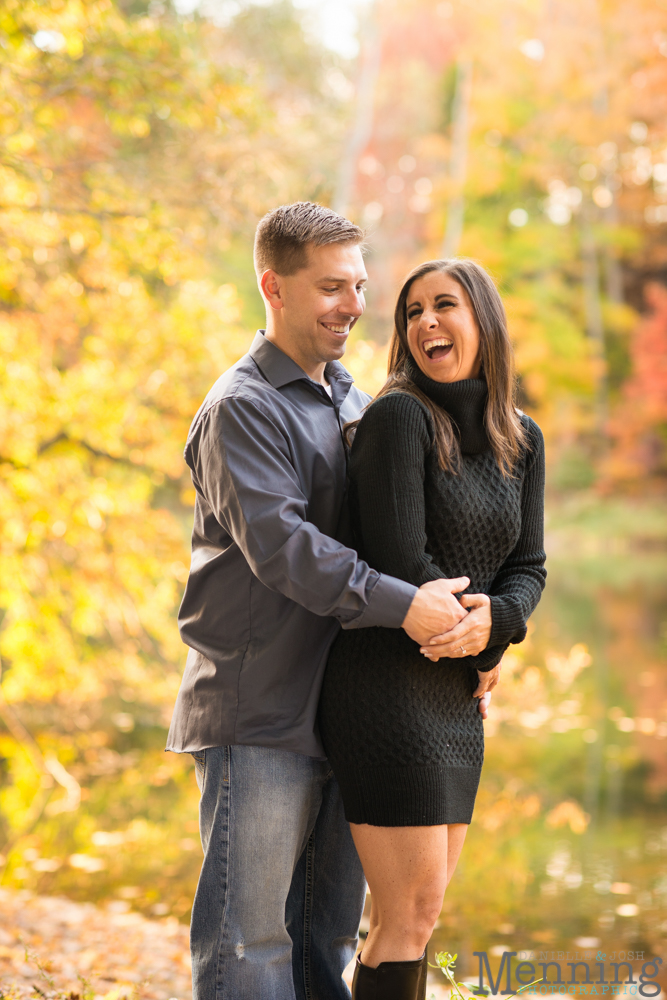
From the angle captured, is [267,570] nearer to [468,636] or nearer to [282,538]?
[282,538]

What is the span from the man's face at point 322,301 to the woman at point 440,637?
0.15m

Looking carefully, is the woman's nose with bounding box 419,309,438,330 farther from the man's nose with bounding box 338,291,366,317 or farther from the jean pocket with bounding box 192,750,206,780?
the jean pocket with bounding box 192,750,206,780

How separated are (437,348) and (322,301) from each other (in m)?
0.28

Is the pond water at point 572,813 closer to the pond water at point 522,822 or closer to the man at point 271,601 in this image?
the pond water at point 522,822

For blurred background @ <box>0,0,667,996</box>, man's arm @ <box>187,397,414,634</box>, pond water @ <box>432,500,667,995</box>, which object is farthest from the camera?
blurred background @ <box>0,0,667,996</box>

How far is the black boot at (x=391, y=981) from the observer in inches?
82.1

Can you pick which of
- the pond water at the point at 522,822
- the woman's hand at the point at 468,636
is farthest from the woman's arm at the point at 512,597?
the pond water at the point at 522,822

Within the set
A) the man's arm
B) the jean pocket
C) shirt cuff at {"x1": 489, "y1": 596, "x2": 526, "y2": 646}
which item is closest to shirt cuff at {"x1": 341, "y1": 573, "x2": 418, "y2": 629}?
the man's arm

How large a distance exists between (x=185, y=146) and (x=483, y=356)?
176 inches

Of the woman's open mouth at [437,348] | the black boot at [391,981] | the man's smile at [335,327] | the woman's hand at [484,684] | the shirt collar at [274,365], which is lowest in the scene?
the black boot at [391,981]

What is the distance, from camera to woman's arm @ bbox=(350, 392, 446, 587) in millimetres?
2068

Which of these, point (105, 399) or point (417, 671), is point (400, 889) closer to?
point (417, 671)

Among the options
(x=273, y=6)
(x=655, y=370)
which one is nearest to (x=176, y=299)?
(x=273, y=6)

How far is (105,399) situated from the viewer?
5.54 meters
